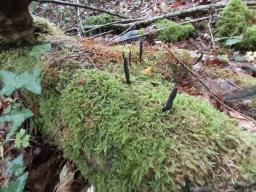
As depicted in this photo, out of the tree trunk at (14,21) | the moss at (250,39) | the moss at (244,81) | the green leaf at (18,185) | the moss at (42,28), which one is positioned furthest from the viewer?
the moss at (250,39)

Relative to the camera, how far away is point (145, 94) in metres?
1.96

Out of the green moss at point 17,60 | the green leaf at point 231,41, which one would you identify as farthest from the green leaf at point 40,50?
the green leaf at point 231,41

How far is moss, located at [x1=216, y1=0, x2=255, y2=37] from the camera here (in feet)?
15.1

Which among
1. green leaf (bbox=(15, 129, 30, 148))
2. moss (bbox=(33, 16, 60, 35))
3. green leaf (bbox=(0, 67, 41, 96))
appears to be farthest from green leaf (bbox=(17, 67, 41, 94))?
moss (bbox=(33, 16, 60, 35))

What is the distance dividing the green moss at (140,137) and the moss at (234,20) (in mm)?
2748

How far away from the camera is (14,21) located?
2.62 meters

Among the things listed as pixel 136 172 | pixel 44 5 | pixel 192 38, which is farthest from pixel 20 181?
pixel 44 5

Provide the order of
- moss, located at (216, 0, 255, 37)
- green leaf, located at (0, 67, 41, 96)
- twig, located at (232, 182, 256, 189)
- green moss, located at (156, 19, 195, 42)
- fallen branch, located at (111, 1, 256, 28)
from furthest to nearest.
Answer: fallen branch, located at (111, 1, 256, 28) → green moss, located at (156, 19, 195, 42) → moss, located at (216, 0, 255, 37) → green leaf, located at (0, 67, 41, 96) → twig, located at (232, 182, 256, 189)

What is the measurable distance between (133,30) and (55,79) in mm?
3246

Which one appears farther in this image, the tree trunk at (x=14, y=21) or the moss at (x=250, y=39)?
A: the moss at (x=250, y=39)

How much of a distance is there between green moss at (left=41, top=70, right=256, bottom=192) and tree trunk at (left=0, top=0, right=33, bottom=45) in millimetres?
785

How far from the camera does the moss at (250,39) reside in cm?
409

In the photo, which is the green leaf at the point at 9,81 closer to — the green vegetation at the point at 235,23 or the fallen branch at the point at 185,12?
the green vegetation at the point at 235,23

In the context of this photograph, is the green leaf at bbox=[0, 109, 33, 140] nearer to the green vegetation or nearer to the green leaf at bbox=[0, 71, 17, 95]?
the green leaf at bbox=[0, 71, 17, 95]
